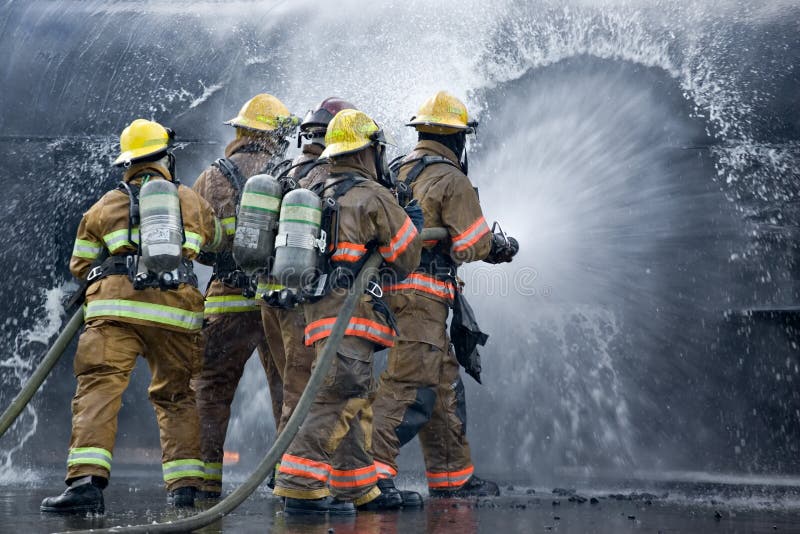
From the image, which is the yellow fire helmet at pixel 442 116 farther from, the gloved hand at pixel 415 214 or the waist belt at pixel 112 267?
the waist belt at pixel 112 267

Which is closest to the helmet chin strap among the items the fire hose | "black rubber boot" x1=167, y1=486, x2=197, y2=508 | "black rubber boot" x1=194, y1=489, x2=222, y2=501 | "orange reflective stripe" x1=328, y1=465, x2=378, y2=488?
the fire hose

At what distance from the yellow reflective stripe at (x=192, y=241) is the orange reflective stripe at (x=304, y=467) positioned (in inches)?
44.0

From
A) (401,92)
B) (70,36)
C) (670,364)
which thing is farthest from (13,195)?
(670,364)

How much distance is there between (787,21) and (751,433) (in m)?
2.91

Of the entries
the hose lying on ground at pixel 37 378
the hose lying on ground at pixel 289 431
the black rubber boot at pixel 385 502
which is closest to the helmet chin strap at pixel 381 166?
the hose lying on ground at pixel 289 431

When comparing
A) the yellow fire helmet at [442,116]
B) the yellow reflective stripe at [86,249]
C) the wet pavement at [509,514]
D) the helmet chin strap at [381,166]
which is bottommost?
the wet pavement at [509,514]

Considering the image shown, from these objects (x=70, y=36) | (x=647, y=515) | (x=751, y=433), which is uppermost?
(x=70, y=36)

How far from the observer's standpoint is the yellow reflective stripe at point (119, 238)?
5.09 metres

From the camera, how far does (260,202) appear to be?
4895 millimetres

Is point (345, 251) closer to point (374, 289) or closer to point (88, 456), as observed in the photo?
point (374, 289)

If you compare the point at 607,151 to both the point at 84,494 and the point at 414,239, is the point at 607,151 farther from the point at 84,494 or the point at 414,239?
the point at 84,494

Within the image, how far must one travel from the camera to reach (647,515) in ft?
16.8

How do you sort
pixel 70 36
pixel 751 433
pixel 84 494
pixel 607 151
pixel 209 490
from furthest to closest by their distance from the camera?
pixel 70 36 < pixel 607 151 < pixel 751 433 < pixel 209 490 < pixel 84 494

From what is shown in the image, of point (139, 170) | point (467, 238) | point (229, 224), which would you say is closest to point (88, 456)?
point (139, 170)
